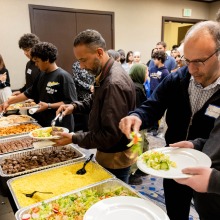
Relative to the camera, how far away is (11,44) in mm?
3941

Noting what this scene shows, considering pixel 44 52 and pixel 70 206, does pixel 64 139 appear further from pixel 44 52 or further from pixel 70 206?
pixel 44 52

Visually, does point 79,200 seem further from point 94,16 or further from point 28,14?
point 94,16

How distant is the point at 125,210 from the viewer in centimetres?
93

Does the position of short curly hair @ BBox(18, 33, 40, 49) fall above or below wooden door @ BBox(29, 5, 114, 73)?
below

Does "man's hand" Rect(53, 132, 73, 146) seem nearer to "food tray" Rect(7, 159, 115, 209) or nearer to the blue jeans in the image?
"food tray" Rect(7, 159, 115, 209)

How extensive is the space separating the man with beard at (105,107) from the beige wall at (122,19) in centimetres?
298

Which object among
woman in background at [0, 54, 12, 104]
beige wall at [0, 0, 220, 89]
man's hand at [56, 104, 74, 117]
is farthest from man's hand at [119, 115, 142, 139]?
beige wall at [0, 0, 220, 89]

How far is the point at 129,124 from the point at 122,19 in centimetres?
438

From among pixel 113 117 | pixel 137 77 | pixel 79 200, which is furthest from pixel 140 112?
pixel 137 77

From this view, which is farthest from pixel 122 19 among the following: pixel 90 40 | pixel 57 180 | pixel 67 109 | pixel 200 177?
pixel 200 177

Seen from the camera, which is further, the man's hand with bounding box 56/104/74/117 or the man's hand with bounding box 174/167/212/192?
the man's hand with bounding box 56/104/74/117

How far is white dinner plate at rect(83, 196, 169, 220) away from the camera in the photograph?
34.8 inches

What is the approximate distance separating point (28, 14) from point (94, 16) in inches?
52.6

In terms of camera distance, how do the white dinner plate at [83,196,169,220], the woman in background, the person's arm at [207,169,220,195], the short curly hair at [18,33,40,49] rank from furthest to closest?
1. the woman in background
2. the short curly hair at [18,33,40,49]
3. the white dinner plate at [83,196,169,220]
4. the person's arm at [207,169,220,195]
